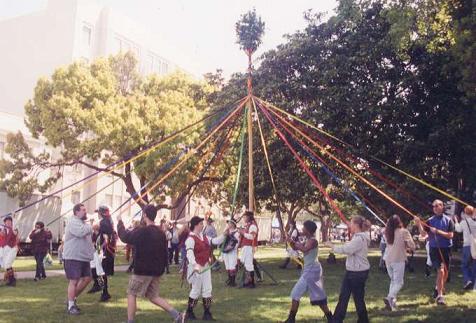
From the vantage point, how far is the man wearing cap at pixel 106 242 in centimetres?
1019

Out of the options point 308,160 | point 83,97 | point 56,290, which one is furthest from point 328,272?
point 83,97

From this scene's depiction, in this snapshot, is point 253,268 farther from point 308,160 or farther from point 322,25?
point 322,25

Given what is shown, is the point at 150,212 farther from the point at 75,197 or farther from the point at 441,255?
the point at 75,197

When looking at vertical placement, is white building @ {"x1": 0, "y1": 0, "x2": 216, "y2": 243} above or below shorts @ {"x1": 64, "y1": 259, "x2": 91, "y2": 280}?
above

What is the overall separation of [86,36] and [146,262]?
122 feet

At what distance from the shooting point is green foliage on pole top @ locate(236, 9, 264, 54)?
1055 centimetres

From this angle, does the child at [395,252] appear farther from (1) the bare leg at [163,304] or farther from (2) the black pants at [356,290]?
(1) the bare leg at [163,304]

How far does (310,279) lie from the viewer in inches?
307

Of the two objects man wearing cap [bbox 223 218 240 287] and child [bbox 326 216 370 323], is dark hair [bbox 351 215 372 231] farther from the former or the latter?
man wearing cap [bbox 223 218 240 287]

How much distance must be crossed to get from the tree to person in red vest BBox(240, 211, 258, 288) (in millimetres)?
11641

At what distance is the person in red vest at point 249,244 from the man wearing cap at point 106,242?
3152 mm

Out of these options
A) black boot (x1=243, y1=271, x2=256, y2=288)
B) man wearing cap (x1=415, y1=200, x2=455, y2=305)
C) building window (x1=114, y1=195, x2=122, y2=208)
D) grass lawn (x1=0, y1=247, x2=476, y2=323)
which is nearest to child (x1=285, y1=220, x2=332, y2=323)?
grass lawn (x1=0, y1=247, x2=476, y2=323)

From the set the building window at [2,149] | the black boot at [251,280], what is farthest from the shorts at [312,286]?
the building window at [2,149]

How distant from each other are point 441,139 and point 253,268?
336 inches
